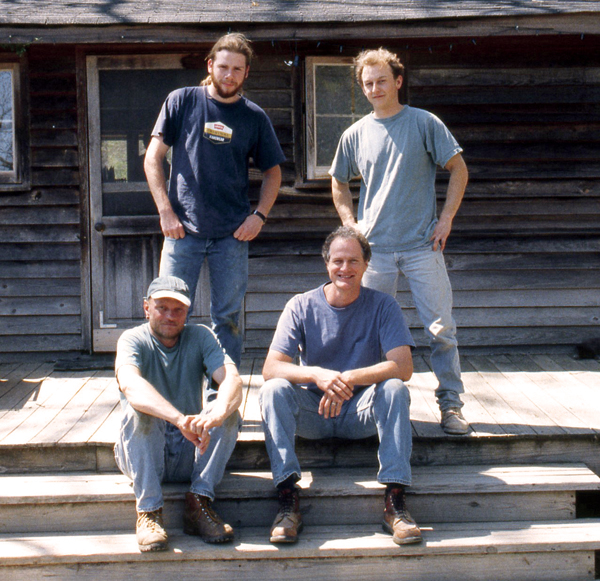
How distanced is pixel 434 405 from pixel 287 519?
53.1 inches

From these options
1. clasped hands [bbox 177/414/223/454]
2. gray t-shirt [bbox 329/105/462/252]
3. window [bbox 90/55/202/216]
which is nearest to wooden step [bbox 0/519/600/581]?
clasped hands [bbox 177/414/223/454]

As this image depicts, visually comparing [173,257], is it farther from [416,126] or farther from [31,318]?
[31,318]

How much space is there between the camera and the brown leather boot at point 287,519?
117 inches

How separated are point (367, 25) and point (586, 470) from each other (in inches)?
114

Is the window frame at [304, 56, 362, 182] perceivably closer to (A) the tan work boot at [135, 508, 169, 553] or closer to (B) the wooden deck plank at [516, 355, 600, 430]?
(B) the wooden deck plank at [516, 355, 600, 430]

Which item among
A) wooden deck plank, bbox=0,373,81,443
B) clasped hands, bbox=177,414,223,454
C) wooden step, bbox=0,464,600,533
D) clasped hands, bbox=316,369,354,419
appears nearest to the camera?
clasped hands, bbox=177,414,223,454

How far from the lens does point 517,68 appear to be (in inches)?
205

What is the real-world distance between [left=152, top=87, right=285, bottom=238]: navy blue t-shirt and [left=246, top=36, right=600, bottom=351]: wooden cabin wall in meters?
1.64

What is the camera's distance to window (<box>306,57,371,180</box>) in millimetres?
5184

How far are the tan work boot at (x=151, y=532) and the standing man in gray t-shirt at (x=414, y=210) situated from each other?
1395 mm

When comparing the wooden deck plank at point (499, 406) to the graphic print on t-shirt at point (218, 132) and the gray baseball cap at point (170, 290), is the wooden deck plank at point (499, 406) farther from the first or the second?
the graphic print on t-shirt at point (218, 132)

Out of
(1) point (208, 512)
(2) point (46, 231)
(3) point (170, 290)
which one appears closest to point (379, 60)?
(3) point (170, 290)

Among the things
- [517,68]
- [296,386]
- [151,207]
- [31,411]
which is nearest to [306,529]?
[296,386]

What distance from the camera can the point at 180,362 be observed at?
3.19m
